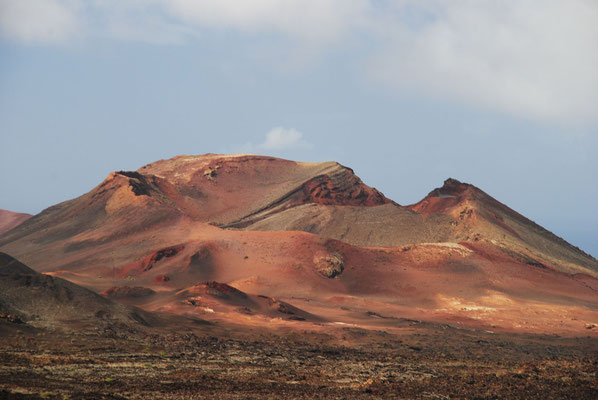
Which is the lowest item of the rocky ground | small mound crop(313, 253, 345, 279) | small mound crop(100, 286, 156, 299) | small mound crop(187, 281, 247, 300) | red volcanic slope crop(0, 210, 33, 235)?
the rocky ground

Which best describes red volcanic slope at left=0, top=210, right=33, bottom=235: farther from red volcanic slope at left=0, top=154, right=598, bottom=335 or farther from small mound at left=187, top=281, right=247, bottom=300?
small mound at left=187, top=281, right=247, bottom=300

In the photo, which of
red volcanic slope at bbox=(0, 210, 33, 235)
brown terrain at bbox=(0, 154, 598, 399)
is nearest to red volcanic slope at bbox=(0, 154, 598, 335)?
brown terrain at bbox=(0, 154, 598, 399)

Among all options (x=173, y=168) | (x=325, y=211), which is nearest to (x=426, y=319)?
(x=325, y=211)

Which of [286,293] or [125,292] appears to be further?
[286,293]

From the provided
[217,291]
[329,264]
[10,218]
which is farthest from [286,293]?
[10,218]

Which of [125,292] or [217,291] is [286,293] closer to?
[217,291]

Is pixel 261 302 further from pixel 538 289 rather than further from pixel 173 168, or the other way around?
pixel 173 168
